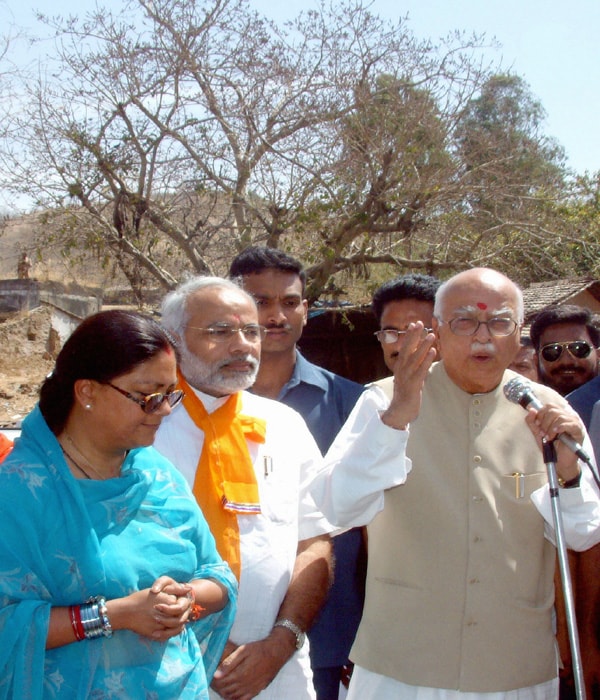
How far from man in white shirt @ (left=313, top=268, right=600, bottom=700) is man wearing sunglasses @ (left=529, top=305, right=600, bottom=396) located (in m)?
1.94

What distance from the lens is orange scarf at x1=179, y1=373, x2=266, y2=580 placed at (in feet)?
8.78

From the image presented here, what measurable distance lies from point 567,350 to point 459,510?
2335 mm

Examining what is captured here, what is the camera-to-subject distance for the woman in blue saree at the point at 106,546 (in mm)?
2000

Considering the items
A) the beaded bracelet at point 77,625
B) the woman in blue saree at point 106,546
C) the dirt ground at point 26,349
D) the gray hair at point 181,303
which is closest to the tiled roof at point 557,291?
the dirt ground at point 26,349

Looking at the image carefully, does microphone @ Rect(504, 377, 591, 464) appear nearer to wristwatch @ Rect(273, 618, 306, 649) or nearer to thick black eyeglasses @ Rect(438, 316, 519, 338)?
thick black eyeglasses @ Rect(438, 316, 519, 338)

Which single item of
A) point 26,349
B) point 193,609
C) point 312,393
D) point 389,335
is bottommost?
point 193,609

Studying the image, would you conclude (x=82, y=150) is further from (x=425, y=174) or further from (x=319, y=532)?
(x=319, y=532)

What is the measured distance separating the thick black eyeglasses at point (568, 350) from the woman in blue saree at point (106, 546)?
2.83m

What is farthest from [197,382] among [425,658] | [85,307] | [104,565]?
[85,307]

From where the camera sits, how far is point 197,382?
2969mm

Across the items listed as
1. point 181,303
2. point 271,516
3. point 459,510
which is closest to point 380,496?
point 459,510

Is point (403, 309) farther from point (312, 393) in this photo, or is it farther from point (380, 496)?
point (380, 496)

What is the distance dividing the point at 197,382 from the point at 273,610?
0.91 m

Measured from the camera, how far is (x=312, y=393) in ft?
12.0
